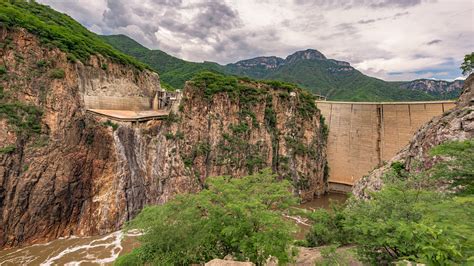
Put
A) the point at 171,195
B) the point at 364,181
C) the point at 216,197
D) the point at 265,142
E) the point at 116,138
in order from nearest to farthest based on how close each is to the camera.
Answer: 1. the point at 216,197
2. the point at 364,181
3. the point at 116,138
4. the point at 171,195
5. the point at 265,142

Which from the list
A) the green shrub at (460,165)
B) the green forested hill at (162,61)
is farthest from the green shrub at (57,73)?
the green forested hill at (162,61)

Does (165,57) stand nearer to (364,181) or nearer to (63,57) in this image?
(63,57)

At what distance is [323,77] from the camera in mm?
105938

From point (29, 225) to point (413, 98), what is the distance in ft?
280

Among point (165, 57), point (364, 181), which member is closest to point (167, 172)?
point (364, 181)

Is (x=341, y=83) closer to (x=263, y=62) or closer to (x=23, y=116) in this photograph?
(x=263, y=62)

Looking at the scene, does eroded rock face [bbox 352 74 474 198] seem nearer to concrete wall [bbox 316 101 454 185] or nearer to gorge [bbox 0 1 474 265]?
gorge [bbox 0 1 474 265]

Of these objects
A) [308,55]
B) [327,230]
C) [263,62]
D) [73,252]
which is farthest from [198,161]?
[263,62]

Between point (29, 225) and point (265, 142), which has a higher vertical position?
point (265, 142)

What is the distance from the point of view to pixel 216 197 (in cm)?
1010

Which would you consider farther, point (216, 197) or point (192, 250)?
point (216, 197)

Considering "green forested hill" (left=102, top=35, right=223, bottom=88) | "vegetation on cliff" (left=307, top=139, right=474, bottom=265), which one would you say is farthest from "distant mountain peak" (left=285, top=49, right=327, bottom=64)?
"vegetation on cliff" (left=307, top=139, right=474, bottom=265)

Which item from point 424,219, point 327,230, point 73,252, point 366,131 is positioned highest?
point 366,131

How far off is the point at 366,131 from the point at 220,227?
104 feet
